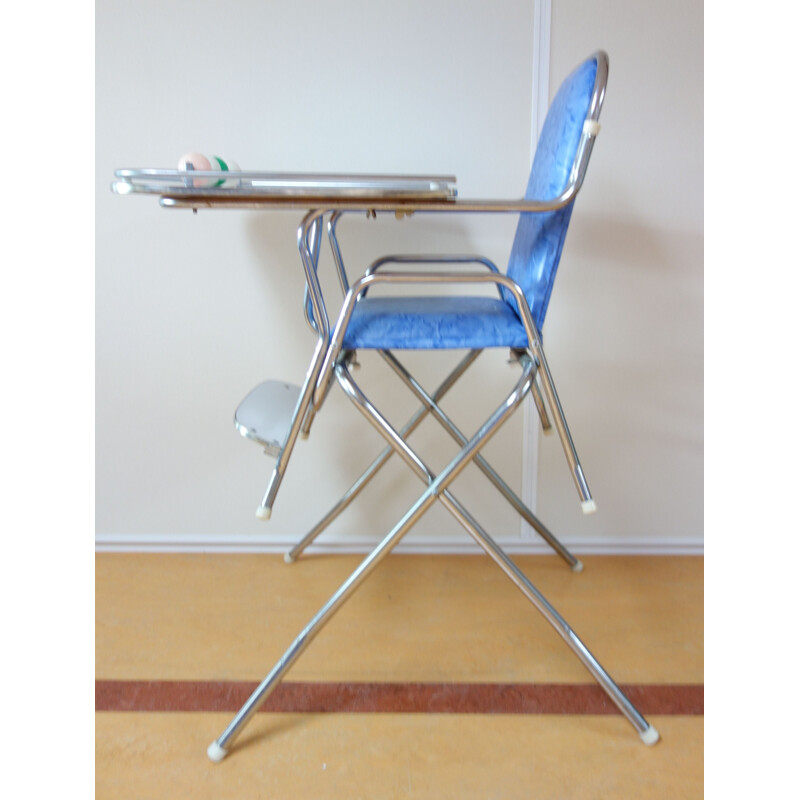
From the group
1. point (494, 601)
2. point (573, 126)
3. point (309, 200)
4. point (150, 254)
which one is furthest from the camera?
point (150, 254)

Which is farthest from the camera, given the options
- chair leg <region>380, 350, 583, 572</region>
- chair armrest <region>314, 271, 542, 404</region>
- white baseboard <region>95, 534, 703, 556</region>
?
white baseboard <region>95, 534, 703, 556</region>

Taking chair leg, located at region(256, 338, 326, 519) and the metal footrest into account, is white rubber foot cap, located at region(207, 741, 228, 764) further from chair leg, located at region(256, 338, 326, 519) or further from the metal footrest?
the metal footrest

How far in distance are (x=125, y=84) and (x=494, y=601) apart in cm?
162

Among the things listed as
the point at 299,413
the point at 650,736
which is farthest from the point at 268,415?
the point at 650,736

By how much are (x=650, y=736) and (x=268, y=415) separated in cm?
99

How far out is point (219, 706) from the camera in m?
1.33

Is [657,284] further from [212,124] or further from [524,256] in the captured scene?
[212,124]

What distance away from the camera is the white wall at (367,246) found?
1.74 m

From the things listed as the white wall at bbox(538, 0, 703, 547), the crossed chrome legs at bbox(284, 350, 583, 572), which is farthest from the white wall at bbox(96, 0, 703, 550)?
the crossed chrome legs at bbox(284, 350, 583, 572)

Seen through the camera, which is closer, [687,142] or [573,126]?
[573,126]

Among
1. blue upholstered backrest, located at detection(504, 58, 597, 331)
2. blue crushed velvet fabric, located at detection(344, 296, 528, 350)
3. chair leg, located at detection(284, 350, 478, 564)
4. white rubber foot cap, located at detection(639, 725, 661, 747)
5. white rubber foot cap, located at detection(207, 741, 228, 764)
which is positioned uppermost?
blue upholstered backrest, located at detection(504, 58, 597, 331)

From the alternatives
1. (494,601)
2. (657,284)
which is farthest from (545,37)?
(494,601)

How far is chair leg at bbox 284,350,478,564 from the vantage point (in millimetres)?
1685

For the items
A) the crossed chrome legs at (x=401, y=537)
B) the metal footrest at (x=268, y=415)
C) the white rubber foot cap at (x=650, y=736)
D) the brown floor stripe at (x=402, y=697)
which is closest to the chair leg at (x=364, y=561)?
the crossed chrome legs at (x=401, y=537)
